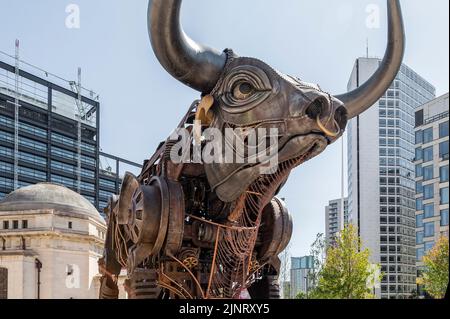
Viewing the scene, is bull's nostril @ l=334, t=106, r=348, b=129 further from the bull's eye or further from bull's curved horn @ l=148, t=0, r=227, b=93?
bull's curved horn @ l=148, t=0, r=227, b=93

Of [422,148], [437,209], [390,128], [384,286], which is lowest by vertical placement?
[384,286]

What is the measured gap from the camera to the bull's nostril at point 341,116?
237 inches

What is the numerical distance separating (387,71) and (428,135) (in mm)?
37707

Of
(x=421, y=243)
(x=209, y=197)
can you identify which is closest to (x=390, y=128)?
(x=421, y=243)

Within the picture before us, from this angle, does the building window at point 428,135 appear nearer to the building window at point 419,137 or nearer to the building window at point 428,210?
the building window at point 419,137

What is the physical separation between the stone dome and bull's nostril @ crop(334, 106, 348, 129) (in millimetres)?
35981

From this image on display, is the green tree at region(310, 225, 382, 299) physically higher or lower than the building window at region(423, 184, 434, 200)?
lower

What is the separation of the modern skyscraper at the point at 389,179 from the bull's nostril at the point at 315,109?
169 ft

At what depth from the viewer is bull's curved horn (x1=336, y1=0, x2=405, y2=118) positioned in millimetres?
6145

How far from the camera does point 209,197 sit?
6949 millimetres

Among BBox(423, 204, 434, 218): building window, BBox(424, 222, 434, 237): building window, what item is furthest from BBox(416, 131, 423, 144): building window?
BBox(424, 222, 434, 237): building window

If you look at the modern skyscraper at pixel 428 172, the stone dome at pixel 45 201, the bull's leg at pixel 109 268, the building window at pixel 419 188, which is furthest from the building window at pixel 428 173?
the bull's leg at pixel 109 268
